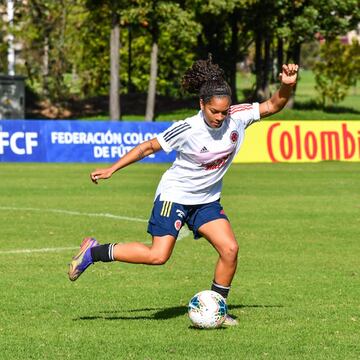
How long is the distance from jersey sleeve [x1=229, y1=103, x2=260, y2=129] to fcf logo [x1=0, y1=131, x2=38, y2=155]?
1028 inches

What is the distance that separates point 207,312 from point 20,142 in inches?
1073

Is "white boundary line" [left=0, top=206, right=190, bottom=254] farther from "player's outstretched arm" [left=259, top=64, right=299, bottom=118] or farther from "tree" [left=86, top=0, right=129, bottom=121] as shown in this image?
"tree" [left=86, top=0, right=129, bottom=121]

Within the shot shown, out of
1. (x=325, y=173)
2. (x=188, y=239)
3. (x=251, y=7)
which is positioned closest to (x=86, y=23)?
(x=251, y=7)

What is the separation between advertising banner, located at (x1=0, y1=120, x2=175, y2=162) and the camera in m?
35.7

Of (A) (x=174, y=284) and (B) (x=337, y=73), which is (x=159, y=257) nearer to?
(A) (x=174, y=284)

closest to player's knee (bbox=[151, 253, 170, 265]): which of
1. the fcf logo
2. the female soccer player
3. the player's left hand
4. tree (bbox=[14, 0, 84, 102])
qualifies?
the female soccer player

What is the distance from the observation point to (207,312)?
9414 millimetres

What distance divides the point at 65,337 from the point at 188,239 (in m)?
7.94

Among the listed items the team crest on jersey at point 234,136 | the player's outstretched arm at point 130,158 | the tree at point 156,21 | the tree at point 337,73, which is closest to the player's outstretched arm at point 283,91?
the team crest on jersey at point 234,136

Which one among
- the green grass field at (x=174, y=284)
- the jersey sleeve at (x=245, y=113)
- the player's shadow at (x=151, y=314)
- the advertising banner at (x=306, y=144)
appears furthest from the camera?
the advertising banner at (x=306, y=144)

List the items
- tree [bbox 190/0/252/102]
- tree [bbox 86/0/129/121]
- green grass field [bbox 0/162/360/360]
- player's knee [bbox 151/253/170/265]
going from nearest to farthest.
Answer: green grass field [bbox 0/162/360/360] → player's knee [bbox 151/253/170/265] → tree [bbox 86/0/129/121] → tree [bbox 190/0/252/102]

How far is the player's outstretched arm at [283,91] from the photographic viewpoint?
381 inches

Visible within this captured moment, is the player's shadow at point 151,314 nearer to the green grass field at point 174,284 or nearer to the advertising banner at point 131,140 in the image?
the green grass field at point 174,284

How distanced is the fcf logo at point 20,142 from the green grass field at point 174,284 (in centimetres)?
1116
